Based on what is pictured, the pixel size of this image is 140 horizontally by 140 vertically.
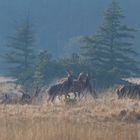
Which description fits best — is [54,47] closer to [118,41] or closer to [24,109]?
[118,41]

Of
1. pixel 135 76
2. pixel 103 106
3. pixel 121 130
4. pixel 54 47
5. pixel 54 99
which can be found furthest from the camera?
pixel 54 47

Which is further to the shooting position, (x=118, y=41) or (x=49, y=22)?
(x=49, y=22)

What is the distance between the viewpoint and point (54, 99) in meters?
20.0

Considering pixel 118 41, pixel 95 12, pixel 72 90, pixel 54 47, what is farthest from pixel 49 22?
pixel 72 90

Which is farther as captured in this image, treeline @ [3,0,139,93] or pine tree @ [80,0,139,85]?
pine tree @ [80,0,139,85]

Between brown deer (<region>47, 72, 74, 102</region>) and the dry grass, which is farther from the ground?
brown deer (<region>47, 72, 74, 102</region>)

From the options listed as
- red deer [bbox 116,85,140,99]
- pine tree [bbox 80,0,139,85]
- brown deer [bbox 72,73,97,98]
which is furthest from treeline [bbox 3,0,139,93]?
red deer [bbox 116,85,140,99]

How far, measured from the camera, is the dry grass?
12.7 meters

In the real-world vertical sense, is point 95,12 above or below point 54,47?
above

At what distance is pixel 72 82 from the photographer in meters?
20.2

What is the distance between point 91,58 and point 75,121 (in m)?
35.3

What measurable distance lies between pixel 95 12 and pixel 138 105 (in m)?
123

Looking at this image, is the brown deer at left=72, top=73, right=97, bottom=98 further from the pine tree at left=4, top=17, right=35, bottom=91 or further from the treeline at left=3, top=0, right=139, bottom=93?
the pine tree at left=4, top=17, right=35, bottom=91

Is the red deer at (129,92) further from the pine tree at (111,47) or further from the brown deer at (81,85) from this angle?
the pine tree at (111,47)
